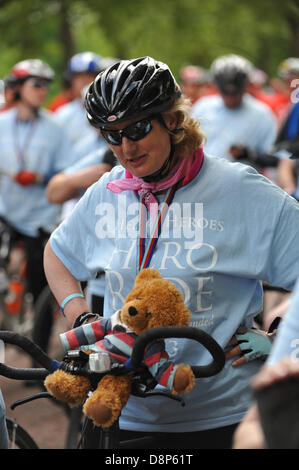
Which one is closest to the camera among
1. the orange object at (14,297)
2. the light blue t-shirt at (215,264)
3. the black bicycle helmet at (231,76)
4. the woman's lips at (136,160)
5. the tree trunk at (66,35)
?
the light blue t-shirt at (215,264)

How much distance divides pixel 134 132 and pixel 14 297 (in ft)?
16.8

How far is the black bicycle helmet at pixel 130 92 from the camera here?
9.45ft

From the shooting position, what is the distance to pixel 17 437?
3518 millimetres

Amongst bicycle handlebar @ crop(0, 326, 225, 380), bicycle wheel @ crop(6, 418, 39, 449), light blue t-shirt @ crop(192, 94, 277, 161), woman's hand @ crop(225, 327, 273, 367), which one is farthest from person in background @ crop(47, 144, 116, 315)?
light blue t-shirt @ crop(192, 94, 277, 161)

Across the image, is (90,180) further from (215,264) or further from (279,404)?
(279,404)

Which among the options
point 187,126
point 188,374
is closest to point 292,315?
point 188,374

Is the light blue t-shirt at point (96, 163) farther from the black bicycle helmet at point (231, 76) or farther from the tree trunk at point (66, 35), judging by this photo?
the tree trunk at point (66, 35)

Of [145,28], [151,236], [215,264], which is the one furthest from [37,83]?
[145,28]

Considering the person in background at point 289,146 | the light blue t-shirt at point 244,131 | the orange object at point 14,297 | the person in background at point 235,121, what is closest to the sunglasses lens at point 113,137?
the person in background at point 289,146

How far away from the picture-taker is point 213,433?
2881mm

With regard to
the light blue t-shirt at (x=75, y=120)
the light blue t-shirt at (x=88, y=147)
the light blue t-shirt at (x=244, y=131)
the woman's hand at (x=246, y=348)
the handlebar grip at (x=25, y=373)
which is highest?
the handlebar grip at (x=25, y=373)

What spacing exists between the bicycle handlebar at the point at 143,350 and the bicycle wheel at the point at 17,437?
0.82 m

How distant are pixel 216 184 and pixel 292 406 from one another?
1.37 m

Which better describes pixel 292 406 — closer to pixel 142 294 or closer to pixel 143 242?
pixel 142 294
